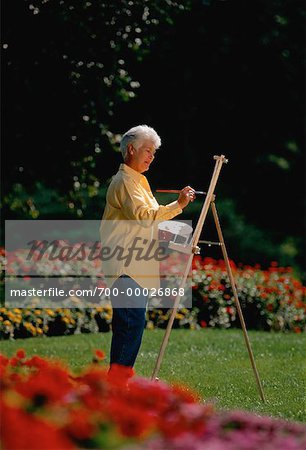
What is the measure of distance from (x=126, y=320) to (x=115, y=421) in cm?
215

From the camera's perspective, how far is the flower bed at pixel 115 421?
2.22m

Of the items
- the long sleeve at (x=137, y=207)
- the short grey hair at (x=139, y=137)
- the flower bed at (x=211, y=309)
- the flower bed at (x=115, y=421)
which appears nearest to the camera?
the flower bed at (x=115, y=421)

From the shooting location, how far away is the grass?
547 cm

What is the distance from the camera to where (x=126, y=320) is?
4656mm

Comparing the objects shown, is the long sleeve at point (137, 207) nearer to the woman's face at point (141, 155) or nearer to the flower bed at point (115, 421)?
the woman's face at point (141, 155)

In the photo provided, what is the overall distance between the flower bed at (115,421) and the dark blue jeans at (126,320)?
1.40 metres

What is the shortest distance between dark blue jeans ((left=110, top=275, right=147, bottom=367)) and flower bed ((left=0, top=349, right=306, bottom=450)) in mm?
1404

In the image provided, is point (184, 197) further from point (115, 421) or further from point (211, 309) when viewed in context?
point (211, 309)

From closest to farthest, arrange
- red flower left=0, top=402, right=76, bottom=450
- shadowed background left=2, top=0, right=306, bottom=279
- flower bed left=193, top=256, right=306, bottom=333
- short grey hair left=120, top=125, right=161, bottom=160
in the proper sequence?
red flower left=0, top=402, right=76, bottom=450 → short grey hair left=120, top=125, right=161, bottom=160 → flower bed left=193, top=256, right=306, bottom=333 → shadowed background left=2, top=0, right=306, bottom=279

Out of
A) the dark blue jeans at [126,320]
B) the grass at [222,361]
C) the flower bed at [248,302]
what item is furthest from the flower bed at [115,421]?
the flower bed at [248,302]

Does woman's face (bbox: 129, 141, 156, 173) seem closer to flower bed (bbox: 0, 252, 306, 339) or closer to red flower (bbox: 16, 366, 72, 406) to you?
red flower (bbox: 16, 366, 72, 406)

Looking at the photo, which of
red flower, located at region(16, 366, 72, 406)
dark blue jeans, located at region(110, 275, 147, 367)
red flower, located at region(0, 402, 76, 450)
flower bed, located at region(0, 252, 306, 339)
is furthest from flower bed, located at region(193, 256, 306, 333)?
red flower, located at region(0, 402, 76, 450)

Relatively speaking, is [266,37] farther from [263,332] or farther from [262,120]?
[263,332]

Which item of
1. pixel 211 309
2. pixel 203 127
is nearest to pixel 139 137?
pixel 211 309
